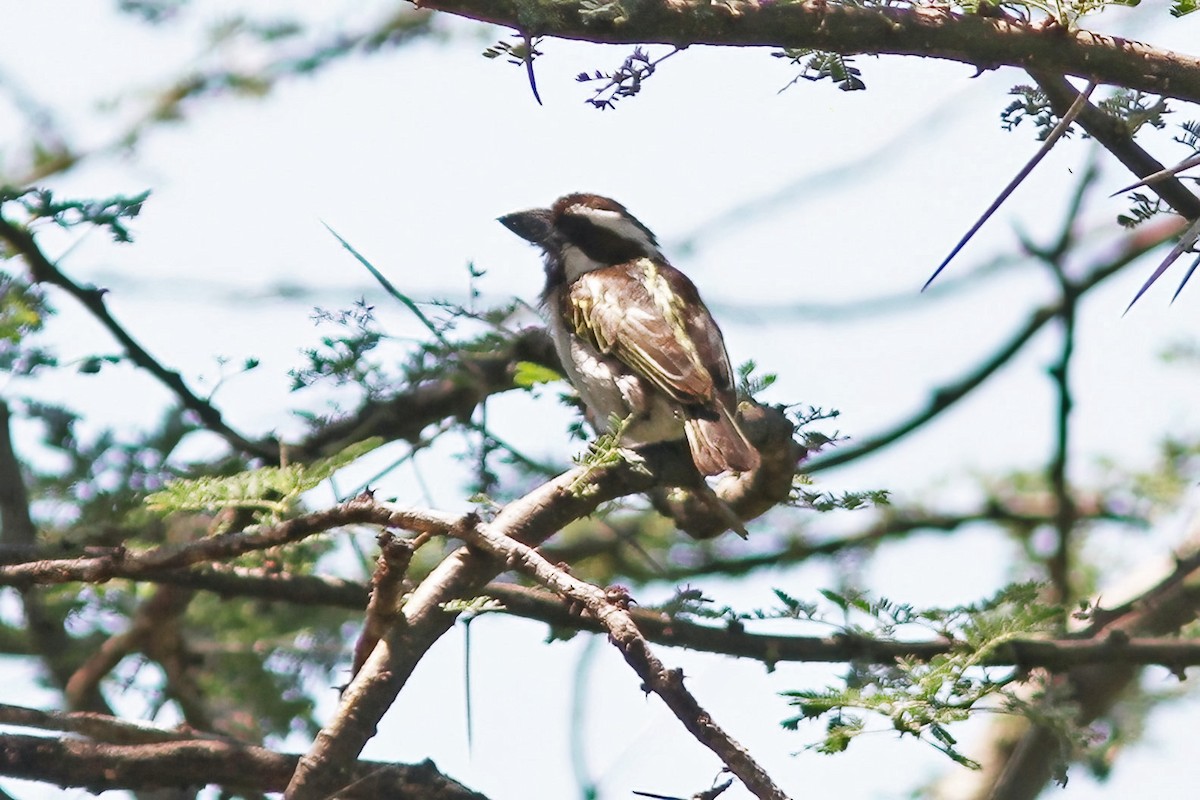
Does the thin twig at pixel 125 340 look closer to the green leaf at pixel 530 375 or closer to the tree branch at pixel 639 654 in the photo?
the green leaf at pixel 530 375

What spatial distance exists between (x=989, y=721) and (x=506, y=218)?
3.56 m

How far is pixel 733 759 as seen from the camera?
2295 millimetres

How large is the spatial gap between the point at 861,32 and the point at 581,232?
378 cm

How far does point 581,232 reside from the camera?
6328 millimetres

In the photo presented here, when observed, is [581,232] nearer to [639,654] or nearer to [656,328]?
[656,328]

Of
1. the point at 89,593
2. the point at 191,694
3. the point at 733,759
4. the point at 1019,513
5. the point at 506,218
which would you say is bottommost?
the point at 733,759

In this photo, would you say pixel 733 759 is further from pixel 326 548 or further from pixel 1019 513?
pixel 1019 513

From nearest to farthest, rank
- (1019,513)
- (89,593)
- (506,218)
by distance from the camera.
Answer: (89,593) < (506,218) < (1019,513)

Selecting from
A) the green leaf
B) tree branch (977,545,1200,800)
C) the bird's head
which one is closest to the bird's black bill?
the bird's head

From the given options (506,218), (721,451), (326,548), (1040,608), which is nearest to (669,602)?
(721,451)

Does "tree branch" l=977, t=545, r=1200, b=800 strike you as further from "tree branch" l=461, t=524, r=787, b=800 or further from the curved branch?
"tree branch" l=461, t=524, r=787, b=800

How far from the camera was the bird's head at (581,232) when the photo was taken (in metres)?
6.22

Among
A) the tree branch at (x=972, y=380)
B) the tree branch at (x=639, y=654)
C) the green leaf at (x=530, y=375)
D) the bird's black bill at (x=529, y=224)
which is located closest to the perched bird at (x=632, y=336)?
the bird's black bill at (x=529, y=224)

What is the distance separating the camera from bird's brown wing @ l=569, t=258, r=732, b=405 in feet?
16.5
